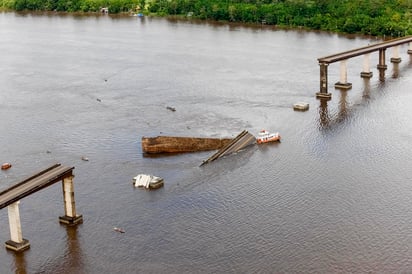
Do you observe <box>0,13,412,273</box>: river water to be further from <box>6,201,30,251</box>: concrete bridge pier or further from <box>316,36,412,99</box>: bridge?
<box>316,36,412,99</box>: bridge

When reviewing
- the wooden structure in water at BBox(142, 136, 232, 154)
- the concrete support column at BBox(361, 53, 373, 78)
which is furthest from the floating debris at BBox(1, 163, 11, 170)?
the concrete support column at BBox(361, 53, 373, 78)

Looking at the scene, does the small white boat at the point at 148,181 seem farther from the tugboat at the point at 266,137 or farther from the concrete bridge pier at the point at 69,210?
the tugboat at the point at 266,137

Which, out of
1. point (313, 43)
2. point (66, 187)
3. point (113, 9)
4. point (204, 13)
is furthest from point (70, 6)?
point (66, 187)

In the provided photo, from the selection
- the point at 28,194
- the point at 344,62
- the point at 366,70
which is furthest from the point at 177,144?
the point at 366,70

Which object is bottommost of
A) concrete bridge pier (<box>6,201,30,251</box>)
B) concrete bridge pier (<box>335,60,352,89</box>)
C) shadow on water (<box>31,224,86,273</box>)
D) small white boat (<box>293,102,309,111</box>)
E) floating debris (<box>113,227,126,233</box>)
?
shadow on water (<box>31,224,86,273</box>)

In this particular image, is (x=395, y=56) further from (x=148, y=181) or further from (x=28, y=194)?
(x=28, y=194)
